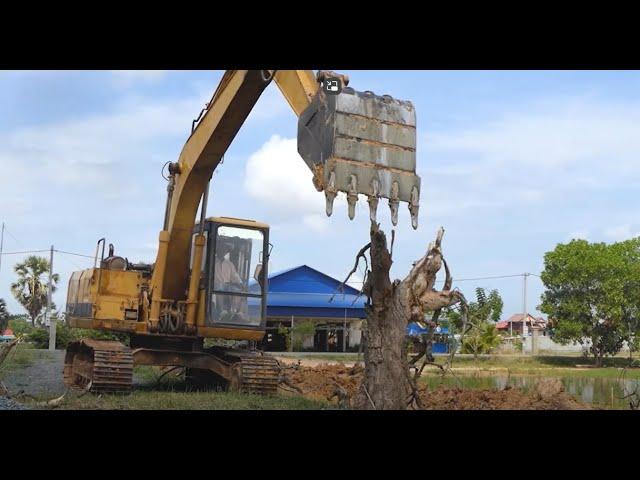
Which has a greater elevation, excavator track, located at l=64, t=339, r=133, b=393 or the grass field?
excavator track, located at l=64, t=339, r=133, b=393

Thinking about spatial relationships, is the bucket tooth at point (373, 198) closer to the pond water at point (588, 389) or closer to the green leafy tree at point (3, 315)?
the pond water at point (588, 389)

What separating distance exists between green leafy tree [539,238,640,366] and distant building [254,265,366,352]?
856 cm

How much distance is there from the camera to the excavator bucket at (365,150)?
22.4 ft

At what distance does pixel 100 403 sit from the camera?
31.4ft

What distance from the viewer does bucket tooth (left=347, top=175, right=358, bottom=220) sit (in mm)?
6766

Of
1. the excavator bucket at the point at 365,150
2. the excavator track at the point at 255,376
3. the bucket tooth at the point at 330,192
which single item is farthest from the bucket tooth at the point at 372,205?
the excavator track at the point at 255,376

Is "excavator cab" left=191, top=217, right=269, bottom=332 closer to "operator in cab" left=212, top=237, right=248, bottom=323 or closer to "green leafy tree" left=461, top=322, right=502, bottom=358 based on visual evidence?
"operator in cab" left=212, top=237, right=248, bottom=323

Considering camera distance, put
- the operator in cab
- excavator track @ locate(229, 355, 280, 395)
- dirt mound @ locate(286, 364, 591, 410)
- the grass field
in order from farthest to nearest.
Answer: the operator in cab, excavator track @ locate(229, 355, 280, 395), dirt mound @ locate(286, 364, 591, 410), the grass field

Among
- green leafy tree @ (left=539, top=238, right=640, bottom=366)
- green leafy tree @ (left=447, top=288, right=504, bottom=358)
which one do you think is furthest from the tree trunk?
green leafy tree @ (left=539, top=238, right=640, bottom=366)

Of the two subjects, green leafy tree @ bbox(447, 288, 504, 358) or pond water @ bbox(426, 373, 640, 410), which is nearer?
pond water @ bbox(426, 373, 640, 410)

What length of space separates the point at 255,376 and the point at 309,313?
23478 mm
